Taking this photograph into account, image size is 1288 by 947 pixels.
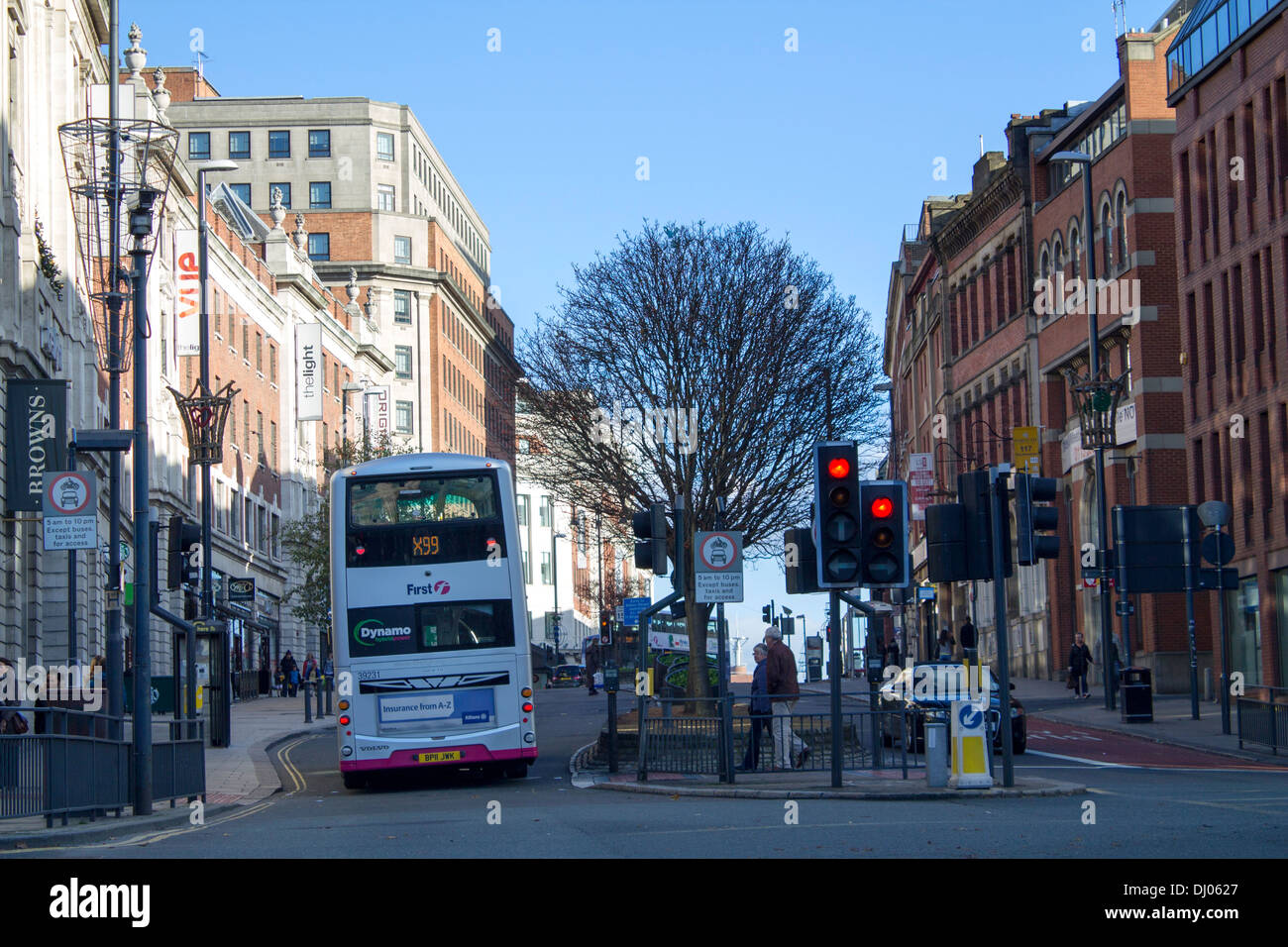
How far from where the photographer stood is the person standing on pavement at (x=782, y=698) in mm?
21547

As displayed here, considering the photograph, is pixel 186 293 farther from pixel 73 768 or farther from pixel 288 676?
pixel 73 768

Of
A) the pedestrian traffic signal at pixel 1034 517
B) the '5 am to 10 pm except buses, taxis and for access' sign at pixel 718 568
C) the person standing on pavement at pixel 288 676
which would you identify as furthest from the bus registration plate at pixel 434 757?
the person standing on pavement at pixel 288 676

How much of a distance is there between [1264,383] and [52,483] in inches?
1093

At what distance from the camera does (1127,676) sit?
109 feet

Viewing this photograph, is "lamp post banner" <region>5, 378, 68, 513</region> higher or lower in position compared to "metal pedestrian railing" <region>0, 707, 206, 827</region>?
higher

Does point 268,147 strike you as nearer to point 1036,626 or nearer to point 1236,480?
point 1036,626

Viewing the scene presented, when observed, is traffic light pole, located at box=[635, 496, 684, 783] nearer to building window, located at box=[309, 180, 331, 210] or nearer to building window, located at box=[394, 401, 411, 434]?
building window, located at box=[394, 401, 411, 434]

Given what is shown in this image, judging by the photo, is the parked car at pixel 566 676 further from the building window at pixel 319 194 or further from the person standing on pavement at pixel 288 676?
the building window at pixel 319 194

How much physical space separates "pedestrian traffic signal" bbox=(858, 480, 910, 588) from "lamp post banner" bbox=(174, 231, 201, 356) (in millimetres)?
37527

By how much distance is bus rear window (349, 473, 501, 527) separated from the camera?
22.4 meters

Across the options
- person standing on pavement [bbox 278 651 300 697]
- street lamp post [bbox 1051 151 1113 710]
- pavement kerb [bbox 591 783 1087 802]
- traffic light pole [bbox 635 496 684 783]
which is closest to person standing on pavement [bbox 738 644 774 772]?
traffic light pole [bbox 635 496 684 783]

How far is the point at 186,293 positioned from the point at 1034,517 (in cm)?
3915

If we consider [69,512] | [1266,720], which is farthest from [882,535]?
[1266,720]
